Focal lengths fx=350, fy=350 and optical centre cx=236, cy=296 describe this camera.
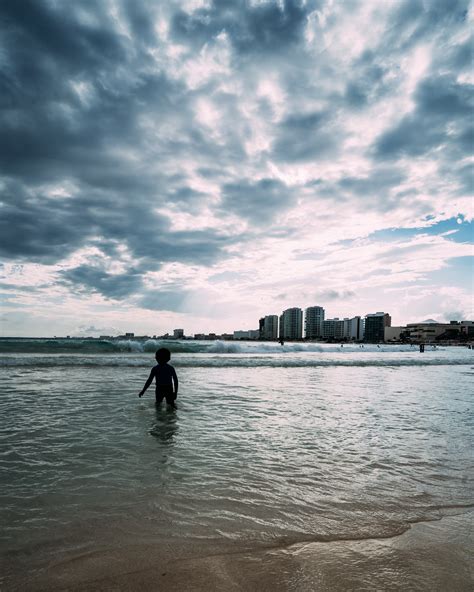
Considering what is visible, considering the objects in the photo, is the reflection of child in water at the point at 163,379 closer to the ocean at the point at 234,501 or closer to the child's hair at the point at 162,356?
the child's hair at the point at 162,356

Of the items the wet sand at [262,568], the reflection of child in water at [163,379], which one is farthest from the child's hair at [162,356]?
the wet sand at [262,568]

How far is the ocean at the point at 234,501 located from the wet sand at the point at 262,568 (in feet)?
0.04

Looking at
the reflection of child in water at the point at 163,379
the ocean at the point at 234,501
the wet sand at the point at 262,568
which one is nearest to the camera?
the wet sand at the point at 262,568

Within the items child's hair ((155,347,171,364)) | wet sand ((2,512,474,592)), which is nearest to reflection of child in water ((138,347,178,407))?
child's hair ((155,347,171,364))

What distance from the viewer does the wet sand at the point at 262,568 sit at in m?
2.35

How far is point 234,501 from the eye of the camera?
12.0ft

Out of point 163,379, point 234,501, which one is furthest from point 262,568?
point 163,379

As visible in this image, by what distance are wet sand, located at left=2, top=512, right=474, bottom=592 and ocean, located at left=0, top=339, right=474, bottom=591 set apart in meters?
0.01

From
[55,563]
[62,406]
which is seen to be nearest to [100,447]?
[55,563]

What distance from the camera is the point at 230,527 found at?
312 centimetres

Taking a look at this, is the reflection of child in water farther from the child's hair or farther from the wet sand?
the wet sand

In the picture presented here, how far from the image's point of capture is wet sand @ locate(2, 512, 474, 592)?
235cm

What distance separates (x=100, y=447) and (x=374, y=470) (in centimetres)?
415

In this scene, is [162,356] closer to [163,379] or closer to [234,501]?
[163,379]
